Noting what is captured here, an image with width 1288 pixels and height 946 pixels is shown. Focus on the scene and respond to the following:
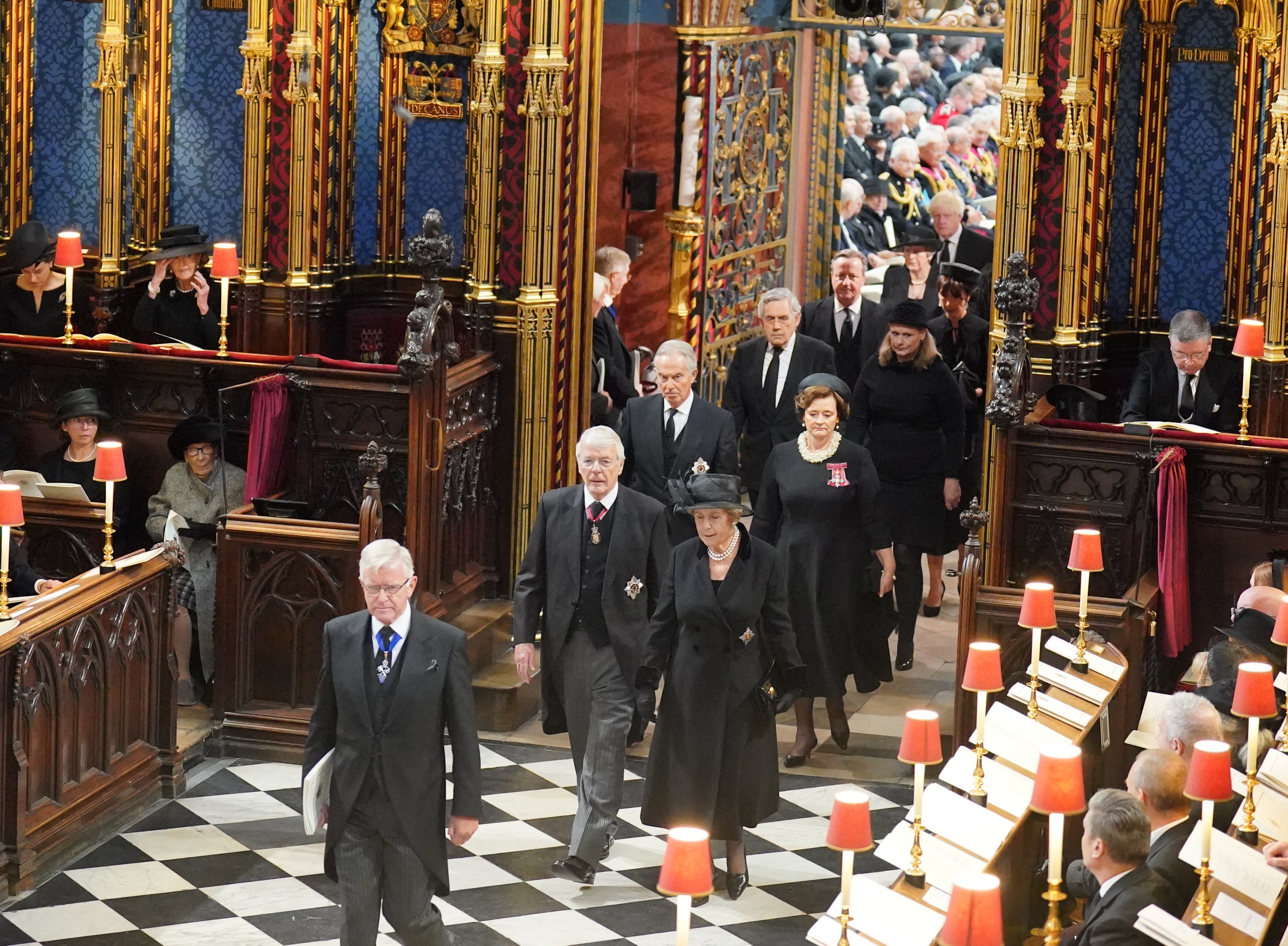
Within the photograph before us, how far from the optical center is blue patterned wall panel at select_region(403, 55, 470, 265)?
487 inches

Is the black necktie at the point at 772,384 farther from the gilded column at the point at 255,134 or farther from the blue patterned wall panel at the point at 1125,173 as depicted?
the gilded column at the point at 255,134

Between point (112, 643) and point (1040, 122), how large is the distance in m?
4.98

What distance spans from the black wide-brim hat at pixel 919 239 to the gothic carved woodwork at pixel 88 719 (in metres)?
5.62

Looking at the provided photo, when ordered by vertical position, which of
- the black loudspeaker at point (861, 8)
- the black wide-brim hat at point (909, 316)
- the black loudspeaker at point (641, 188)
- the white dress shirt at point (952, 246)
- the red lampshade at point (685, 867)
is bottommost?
the red lampshade at point (685, 867)

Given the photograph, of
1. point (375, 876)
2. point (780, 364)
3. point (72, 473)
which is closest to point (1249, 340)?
point (780, 364)

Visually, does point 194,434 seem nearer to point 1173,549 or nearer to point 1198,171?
point 1173,549

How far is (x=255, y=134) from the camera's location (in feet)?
39.2

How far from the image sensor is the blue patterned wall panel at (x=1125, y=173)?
37.3ft

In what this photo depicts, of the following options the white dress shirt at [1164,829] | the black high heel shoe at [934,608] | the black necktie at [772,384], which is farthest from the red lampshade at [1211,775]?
the black high heel shoe at [934,608]

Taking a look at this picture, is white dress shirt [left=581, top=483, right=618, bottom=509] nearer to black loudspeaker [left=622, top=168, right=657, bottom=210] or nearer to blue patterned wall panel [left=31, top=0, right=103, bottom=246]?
blue patterned wall panel [left=31, top=0, right=103, bottom=246]

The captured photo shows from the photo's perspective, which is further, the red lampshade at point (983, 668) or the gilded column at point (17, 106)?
the gilded column at point (17, 106)

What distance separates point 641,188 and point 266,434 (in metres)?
3.94

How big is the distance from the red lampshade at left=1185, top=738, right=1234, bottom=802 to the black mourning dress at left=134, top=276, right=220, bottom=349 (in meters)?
6.61

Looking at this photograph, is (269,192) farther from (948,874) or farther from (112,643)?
(948,874)
